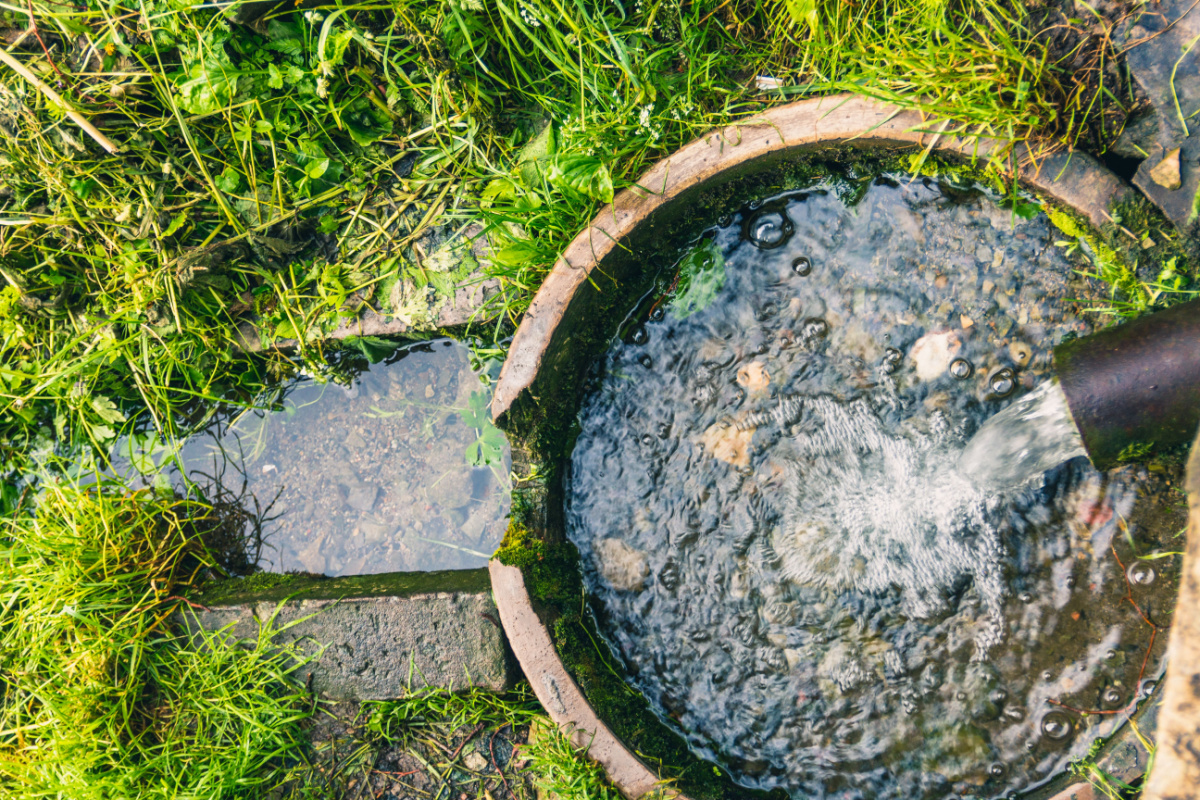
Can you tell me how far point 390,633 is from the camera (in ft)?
6.96

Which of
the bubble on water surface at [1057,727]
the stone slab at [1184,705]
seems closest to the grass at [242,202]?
the stone slab at [1184,705]

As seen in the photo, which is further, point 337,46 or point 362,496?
point 362,496

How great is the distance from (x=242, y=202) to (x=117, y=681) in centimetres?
180

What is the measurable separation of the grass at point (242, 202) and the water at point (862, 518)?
1.29 feet

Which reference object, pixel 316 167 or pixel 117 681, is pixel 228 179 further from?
pixel 117 681

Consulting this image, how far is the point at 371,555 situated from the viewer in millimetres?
2410

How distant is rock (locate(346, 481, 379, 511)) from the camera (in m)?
2.44

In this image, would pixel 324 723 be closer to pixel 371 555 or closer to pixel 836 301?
pixel 371 555

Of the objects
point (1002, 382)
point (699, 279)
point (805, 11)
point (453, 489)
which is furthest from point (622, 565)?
point (805, 11)

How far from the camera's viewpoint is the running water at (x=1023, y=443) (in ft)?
5.64

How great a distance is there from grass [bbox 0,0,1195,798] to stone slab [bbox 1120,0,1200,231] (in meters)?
0.25

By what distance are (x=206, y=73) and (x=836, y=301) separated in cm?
227

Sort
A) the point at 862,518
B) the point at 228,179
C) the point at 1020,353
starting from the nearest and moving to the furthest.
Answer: the point at 1020,353
the point at 862,518
the point at 228,179

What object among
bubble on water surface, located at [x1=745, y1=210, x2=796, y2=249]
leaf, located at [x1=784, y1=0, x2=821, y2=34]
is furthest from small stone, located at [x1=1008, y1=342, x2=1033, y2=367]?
leaf, located at [x1=784, y1=0, x2=821, y2=34]
